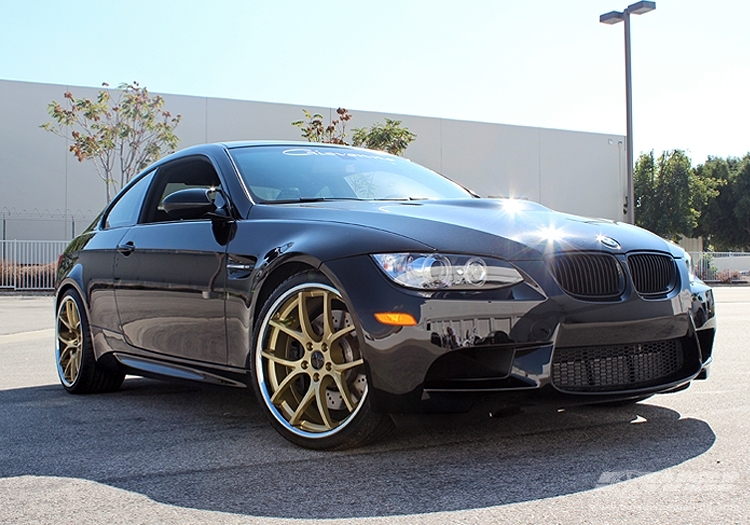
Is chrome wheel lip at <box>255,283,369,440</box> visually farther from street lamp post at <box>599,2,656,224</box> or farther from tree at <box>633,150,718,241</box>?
tree at <box>633,150,718,241</box>

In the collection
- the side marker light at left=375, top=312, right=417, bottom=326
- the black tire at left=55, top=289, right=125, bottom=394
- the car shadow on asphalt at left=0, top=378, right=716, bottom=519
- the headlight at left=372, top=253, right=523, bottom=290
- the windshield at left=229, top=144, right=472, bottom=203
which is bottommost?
the car shadow on asphalt at left=0, top=378, right=716, bottom=519

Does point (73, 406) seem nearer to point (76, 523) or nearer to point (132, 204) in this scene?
point (132, 204)

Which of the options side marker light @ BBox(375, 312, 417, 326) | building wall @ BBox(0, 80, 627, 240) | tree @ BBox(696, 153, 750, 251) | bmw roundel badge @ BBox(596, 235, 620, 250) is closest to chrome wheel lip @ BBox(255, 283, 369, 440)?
side marker light @ BBox(375, 312, 417, 326)

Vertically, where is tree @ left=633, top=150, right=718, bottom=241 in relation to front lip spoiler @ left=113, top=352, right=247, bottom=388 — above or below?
above

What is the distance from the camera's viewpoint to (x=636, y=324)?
3496 mm

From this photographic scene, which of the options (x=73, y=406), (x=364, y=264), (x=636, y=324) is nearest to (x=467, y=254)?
(x=364, y=264)

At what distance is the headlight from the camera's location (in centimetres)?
329

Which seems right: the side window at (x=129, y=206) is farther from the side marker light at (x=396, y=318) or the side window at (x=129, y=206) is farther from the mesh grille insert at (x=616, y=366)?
the mesh grille insert at (x=616, y=366)

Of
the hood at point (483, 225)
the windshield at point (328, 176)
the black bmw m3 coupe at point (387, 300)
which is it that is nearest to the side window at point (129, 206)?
the black bmw m3 coupe at point (387, 300)

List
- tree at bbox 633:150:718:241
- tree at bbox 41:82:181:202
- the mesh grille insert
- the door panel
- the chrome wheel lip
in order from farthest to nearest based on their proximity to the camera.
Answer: tree at bbox 633:150:718:241 → tree at bbox 41:82:181:202 → the door panel → the chrome wheel lip → the mesh grille insert

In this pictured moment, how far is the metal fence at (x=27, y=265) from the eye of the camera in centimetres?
2470

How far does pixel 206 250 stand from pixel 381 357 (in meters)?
1.40

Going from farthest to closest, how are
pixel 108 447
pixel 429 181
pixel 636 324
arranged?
pixel 429 181, pixel 108 447, pixel 636 324

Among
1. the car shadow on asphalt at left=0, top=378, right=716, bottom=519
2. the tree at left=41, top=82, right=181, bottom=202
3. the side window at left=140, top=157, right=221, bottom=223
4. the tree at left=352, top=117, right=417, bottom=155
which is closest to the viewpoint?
the car shadow on asphalt at left=0, top=378, right=716, bottom=519
